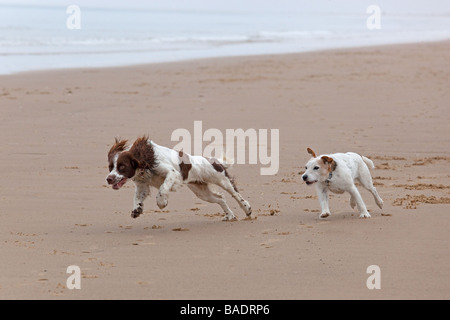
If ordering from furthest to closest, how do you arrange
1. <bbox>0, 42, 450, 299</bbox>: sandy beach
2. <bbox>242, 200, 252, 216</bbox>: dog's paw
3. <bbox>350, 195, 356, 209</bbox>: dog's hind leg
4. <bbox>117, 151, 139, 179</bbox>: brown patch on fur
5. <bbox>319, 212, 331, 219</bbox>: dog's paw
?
<bbox>242, 200, 252, 216</bbox>: dog's paw < <bbox>350, 195, 356, 209</bbox>: dog's hind leg < <bbox>319, 212, 331, 219</bbox>: dog's paw < <bbox>117, 151, 139, 179</bbox>: brown patch on fur < <bbox>0, 42, 450, 299</bbox>: sandy beach

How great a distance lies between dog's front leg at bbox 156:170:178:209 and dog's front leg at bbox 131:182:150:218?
0.70 ft

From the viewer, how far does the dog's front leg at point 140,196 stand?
8.92m

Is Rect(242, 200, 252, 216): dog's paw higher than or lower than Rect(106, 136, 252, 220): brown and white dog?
lower

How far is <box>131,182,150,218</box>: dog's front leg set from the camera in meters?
8.92

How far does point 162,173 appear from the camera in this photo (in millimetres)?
9047

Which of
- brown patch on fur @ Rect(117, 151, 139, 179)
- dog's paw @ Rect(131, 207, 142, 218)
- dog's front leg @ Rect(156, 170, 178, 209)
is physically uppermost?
brown patch on fur @ Rect(117, 151, 139, 179)

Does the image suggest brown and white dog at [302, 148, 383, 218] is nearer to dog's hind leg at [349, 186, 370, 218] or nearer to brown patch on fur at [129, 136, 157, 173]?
dog's hind leg at [349, 186, 370, 218]

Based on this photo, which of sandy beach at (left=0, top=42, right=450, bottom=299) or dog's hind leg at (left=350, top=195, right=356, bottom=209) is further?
dog's hind leg at (left=350, top=195, right=356, bottom=209)

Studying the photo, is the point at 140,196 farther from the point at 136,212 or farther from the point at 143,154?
the point at 143,154

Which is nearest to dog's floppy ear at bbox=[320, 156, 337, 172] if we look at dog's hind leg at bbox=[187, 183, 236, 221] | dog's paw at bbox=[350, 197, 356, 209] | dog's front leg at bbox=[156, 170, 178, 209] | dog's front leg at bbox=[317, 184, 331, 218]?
dog's front leg at bbox=[317, 184, 331, 218]

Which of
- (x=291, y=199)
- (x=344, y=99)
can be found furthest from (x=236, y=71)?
(x=291, y=199)

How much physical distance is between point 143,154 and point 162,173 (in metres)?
0.30

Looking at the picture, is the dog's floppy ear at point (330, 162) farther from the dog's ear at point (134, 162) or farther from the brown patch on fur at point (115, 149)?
the brown patch on fur at point (115, 149)

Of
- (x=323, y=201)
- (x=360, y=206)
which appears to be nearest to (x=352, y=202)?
(x=360, y=206)
